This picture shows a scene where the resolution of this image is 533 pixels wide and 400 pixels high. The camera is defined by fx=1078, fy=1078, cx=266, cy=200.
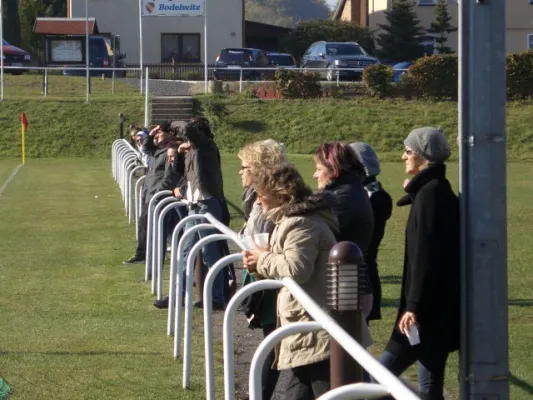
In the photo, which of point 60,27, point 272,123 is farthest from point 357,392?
point 60,27

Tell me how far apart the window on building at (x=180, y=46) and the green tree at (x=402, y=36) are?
1067 cm

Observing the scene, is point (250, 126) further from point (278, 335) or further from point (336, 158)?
point (278, 335)

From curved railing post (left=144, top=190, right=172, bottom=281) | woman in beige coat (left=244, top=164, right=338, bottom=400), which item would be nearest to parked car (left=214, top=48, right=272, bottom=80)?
curved railing post (left=144, top=190, right=172, bottom=281)

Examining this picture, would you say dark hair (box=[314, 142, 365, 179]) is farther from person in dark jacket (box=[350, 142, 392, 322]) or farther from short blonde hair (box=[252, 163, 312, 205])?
short blonde hair (box=[252, 163, 312, 205])

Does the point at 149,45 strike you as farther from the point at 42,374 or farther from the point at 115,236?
the point at 42,374

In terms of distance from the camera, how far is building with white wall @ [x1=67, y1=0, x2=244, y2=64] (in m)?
61.0

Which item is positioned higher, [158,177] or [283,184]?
[283,184]

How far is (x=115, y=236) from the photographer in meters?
16.4

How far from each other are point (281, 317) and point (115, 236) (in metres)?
11.4

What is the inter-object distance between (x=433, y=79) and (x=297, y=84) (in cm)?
499

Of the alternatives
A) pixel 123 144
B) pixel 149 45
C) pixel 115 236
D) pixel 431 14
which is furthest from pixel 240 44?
pixel 115 236

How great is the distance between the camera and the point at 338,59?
46812mm

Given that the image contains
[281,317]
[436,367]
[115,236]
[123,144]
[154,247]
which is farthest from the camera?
[123,144]

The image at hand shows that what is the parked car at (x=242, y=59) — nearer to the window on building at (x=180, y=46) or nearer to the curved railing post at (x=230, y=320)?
the window on building at (x=180, y=46)
